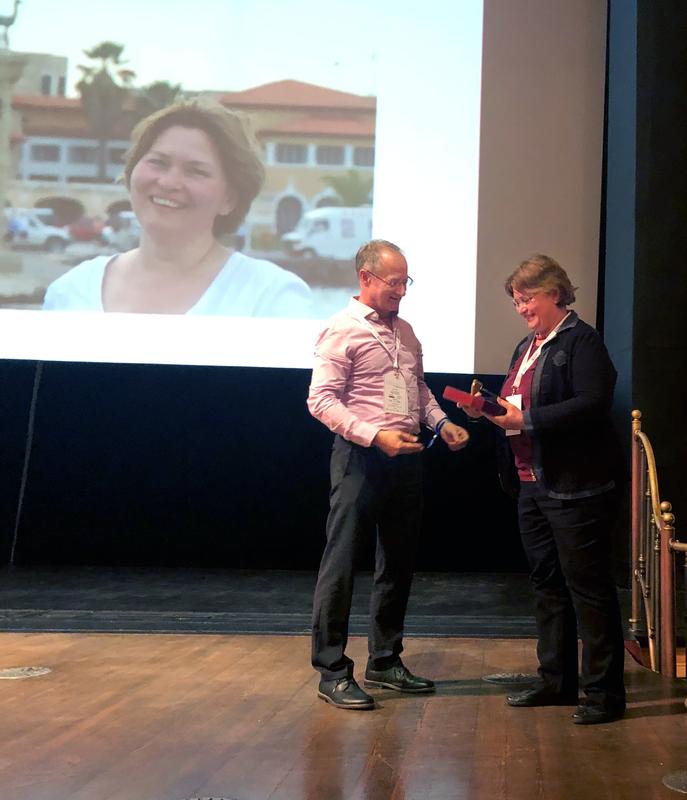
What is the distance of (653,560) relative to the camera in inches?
130

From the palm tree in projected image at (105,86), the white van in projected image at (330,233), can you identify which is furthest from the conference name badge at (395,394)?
the palm tree in projected image at (105,86)

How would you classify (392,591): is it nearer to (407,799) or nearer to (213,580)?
(407,799)

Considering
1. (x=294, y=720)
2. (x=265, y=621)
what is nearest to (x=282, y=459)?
(x=265, y=621)

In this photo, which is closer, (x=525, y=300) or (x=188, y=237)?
(x=525, y=300)

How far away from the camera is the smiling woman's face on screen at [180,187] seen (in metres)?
5.18

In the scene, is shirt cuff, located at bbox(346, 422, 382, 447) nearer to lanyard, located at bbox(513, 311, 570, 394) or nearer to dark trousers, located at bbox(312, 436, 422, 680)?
dark trousers, located at bbox(312, 436, 422, 680)

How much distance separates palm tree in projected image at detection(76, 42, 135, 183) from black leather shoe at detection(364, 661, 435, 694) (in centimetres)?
360

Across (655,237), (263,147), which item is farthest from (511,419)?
(263,147)

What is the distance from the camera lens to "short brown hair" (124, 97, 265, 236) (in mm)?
5246

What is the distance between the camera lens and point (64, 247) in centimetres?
521

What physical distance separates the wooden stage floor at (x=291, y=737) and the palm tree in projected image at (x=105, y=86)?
3167 millimetres

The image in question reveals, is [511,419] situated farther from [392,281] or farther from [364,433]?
[392,281]

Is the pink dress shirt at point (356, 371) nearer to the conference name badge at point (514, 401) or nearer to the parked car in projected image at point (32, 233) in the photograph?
the conference name badge at point (514, 401)

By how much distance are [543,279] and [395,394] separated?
544 mm
